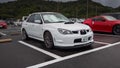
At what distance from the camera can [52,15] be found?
8.20 m

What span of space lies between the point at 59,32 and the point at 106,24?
19.8 ft

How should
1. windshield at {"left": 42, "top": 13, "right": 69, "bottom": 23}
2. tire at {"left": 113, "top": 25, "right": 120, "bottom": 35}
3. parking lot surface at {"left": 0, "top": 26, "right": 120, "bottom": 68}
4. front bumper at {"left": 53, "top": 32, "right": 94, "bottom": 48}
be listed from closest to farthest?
parking lot surface at {"left": 0, "top": 26, "right": 120, "bottom": 68} → front bumper at {"left": 53, "top": 32, "right": 94, "bottom": 48} → windshield at {"left": 42, "top": 13, "right": 69, "bottom": 23} → tire at {"left": 113, "top": 25, "right": 120, "bottom": 35}

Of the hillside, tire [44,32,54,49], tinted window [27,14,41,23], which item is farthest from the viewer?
the hillside

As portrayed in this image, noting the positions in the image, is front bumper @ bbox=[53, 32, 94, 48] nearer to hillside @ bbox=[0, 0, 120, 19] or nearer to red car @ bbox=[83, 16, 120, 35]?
red car @ bbox=[83, 16, 120, 35]

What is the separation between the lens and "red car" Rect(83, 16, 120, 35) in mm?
11401

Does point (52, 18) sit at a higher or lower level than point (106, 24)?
higher

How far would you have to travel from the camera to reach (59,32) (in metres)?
6.55

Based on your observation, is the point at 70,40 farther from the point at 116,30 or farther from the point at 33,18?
the point at 116,30

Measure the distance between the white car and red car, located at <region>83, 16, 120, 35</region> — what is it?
4560 millimetres

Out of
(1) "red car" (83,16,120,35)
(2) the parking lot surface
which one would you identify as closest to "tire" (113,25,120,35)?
(1) "red car" (83,16,120,35)

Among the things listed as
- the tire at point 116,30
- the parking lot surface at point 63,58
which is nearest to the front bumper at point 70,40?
the parking lot surface at point 63,58

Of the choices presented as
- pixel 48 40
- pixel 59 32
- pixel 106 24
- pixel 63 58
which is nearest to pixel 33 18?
pixel 48 40

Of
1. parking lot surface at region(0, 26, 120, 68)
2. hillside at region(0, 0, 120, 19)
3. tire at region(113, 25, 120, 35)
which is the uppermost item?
hillside at region(0, 0, 120, 19)

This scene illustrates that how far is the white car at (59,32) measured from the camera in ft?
21.1
